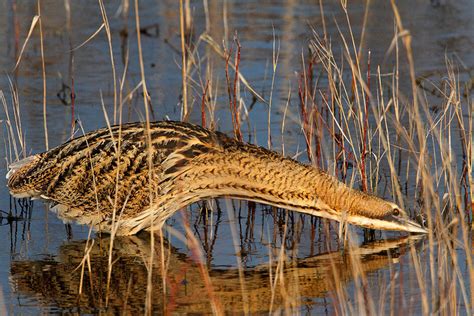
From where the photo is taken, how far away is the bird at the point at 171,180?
6.27m

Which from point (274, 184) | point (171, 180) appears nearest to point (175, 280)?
point (171, 180)

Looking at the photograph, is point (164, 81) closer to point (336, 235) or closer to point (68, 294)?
point (336, 235)

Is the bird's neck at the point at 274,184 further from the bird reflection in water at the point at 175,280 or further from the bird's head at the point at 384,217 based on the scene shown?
the bird reflection in water at the point at 175,280

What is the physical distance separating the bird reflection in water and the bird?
0.64ft

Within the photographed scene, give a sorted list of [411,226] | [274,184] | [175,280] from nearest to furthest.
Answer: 1. [175,280]
2. [411,226]
3. [274,184]

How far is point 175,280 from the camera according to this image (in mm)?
5895

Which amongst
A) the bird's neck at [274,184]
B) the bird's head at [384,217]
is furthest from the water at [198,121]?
the bird's neck at [274,184]

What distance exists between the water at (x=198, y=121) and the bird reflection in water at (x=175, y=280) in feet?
0.03

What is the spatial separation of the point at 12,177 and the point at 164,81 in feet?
10.2

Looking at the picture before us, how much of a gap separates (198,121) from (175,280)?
2.76m

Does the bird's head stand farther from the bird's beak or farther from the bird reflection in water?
the bird reflection in water

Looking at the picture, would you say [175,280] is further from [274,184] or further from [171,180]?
[274,184]

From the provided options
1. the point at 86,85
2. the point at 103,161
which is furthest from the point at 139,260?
the point at 86,85

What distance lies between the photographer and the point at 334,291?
557 cm
